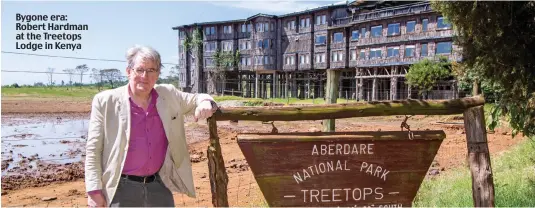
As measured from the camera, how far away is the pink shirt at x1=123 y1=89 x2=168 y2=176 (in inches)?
144

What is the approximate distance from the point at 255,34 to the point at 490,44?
47.5 meters

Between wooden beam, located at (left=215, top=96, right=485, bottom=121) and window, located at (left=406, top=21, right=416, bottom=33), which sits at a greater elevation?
window, located at (left=406, top=21, right=416, bottom=33)

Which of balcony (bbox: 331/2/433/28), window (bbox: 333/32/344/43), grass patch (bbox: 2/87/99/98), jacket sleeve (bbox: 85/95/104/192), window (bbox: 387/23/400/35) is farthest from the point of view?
grass patch (bbox: 2/87/99/98)

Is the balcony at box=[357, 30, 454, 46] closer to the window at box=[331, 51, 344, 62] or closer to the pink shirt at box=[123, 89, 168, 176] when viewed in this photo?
the window at box=[331, 51, 344, 62]

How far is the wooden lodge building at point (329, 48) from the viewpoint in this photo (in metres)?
38.3

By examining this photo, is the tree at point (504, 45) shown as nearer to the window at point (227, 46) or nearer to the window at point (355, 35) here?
the window at point (355, 35)

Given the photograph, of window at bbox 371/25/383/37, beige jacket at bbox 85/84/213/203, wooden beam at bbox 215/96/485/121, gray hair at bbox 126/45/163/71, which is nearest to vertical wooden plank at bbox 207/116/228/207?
wooden beam at bbox 215/96/485/121

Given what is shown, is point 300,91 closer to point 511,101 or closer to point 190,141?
point 190,141

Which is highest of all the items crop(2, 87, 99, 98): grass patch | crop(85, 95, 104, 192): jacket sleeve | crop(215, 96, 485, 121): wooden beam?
crop(215, 96, 485, 121): wooden beam

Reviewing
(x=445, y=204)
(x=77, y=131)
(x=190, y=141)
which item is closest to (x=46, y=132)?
(x=77, y=131)

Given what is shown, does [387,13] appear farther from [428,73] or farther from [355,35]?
[428,73]

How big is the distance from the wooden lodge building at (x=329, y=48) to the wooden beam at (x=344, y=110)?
27850 mm

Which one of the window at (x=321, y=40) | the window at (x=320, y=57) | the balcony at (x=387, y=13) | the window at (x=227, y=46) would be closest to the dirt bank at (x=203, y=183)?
the balcony at (x=387, y=13)

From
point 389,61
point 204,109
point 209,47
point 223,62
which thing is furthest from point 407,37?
point 204,109
